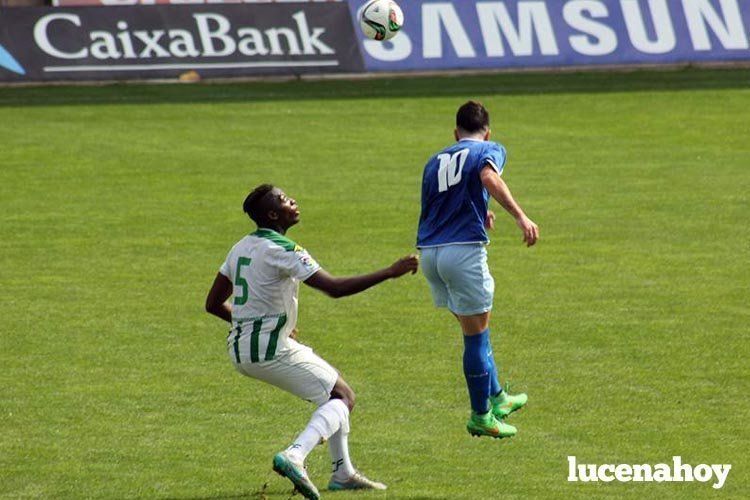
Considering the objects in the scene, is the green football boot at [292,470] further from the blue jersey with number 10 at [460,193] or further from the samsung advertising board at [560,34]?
the samsung advertising board at [560,34]

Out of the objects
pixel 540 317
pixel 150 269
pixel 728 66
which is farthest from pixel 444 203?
pixel 728 66

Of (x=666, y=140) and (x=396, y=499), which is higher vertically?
(x=396, y=499)

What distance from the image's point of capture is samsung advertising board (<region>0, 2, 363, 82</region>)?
30109 mm

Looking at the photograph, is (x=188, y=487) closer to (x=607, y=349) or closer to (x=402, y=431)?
(x=402, y=431)

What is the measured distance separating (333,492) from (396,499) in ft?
1.35

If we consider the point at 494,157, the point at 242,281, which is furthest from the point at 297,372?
the point at 494,157

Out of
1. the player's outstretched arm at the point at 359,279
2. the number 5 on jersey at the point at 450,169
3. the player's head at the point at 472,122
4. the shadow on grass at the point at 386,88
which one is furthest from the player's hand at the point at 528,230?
the shadow on grass at the point at 386,88

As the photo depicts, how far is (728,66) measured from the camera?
106ft

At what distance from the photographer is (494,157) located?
32.2 feet

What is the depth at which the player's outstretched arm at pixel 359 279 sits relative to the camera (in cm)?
832

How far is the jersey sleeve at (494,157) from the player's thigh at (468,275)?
1.82 ft

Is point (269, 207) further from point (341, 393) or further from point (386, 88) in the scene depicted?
point (386, 88)

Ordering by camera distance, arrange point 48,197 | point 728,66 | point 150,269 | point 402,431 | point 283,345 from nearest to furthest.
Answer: point 283,345 < point 402,431 < point 150,269 < point 48,197 < point 728,66

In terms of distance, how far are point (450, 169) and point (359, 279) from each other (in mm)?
1633
